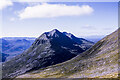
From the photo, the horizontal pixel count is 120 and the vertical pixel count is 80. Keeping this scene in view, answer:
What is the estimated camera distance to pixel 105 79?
58.2 m

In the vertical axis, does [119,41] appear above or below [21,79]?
above

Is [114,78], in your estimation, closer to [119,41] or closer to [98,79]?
[98,79]

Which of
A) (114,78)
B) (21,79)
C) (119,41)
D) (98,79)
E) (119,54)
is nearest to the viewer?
(114,78)

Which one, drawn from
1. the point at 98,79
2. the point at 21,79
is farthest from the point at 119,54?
the point at 21,79

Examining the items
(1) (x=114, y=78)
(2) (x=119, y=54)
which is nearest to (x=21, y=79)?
(2) (x=119, y=54)

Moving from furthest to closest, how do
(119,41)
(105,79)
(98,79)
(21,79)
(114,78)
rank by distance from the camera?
(21,79) → (119,41) → (98,79) → (105,79) → (114,78)

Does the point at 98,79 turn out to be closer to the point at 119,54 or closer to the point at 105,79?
the point at 105,79

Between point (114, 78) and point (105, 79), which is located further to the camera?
point (105, 79)

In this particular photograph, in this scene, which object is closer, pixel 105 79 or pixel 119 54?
pixel 105 79

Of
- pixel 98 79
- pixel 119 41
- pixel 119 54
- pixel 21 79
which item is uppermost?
pixel 119 41

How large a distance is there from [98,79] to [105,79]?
4457 millimetres

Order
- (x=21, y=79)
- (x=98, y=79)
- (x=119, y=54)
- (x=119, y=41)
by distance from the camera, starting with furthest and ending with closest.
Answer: (x=21, y=79), (x=119, y=41), (x=119, y=54), (x=98, y=79)

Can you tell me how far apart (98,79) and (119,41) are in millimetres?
65238

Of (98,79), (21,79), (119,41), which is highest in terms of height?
(119,41)
